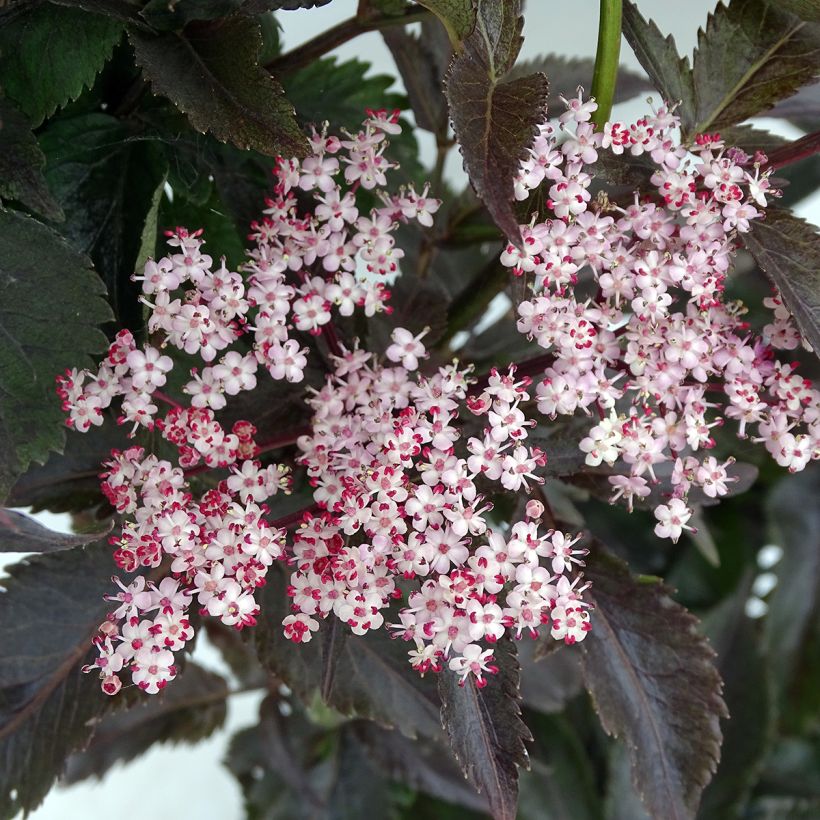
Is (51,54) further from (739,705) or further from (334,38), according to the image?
(739,705)

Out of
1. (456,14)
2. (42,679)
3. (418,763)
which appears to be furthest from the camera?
→ (418,763)

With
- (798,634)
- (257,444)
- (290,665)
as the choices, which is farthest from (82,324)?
(798,634)

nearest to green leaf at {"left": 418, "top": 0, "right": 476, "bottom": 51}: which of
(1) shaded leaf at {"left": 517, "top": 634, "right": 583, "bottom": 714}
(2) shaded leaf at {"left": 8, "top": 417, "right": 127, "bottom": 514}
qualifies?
(2) shaded leaf at {"left": 8, "top": 417, "right": 127, "bottom": 514}

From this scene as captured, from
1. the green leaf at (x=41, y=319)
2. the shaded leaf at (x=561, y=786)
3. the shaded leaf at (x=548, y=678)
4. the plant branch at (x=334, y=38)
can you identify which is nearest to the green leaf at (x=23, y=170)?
the green leaf at (x=41, y=319)

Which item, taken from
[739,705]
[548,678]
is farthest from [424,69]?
[739,705]

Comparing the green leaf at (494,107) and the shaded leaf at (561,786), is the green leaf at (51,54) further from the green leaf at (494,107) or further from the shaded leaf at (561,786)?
the shaded leaf at (561,786)

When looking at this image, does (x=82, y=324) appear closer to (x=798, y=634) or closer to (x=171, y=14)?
(x=171, y=14)

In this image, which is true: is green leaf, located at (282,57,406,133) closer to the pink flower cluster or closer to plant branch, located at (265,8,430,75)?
plant branch, located at (265,8,430,75)
